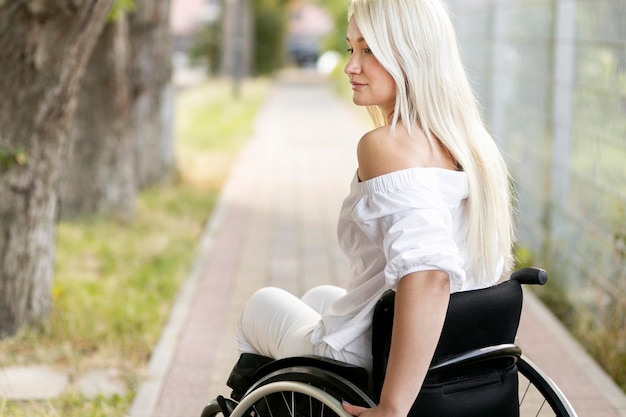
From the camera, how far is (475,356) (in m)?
2.57

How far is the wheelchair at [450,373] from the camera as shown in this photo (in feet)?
8.29

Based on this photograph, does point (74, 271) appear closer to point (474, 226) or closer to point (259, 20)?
point (474, 226)

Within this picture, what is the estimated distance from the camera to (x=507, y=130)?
8.17m

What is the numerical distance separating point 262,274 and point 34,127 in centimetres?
232

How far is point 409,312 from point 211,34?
1366 inches

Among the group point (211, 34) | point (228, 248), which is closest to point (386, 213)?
point (228, 248)

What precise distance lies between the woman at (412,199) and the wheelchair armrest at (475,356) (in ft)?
0.45

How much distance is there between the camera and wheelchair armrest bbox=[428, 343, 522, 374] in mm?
2545

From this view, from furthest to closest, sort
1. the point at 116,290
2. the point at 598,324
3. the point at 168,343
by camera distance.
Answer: the point at 116,290
the point at 598,324
the point at 168,343

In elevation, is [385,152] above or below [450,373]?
above

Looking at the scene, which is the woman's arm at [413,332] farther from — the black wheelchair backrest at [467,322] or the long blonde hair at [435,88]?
→ the long blonde hair at [435,88]

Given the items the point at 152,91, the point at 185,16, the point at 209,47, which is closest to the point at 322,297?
the point at 152,91

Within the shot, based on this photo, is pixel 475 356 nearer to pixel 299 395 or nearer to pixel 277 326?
pixel 299 395

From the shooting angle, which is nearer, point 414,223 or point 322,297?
point 414,223
